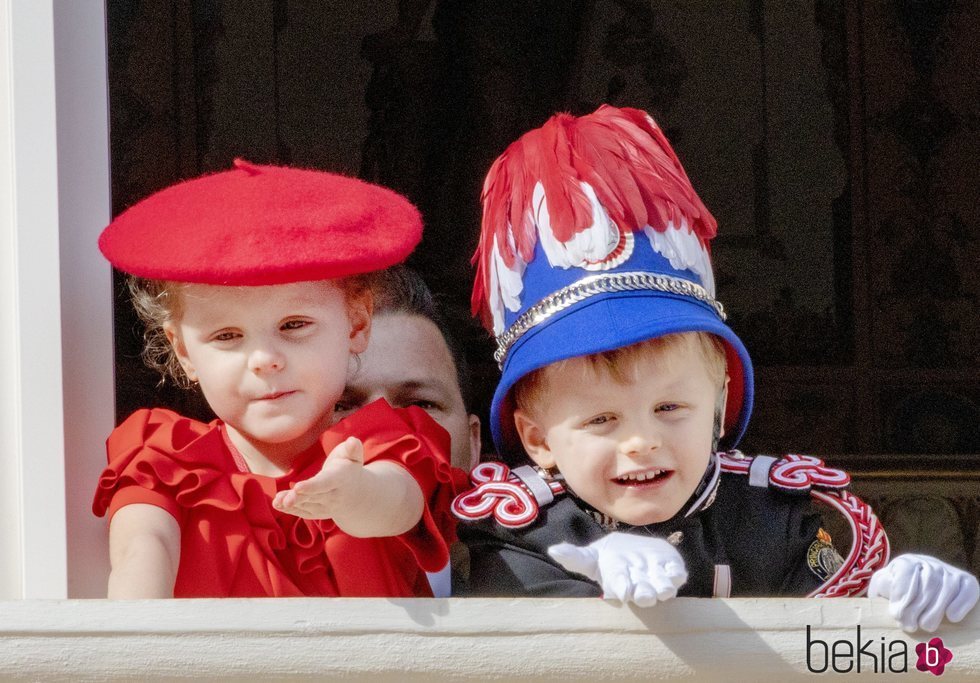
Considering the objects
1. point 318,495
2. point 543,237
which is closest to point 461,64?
point 543,237

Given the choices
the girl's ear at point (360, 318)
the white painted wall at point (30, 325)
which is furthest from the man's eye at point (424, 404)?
the white painted wall at point (30, 325)

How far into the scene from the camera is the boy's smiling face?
147 centimetres

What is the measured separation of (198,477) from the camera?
152 centimetres

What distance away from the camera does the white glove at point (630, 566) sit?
1.26m

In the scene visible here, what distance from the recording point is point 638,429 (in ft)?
4.81

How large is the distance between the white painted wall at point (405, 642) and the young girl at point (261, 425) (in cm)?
18

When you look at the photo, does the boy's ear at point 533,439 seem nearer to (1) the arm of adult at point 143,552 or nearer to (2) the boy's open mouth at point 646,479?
(2) the boy's open mouth at point 646,479

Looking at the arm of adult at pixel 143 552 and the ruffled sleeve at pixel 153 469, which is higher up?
the ruffled sleeve at pixel 153 469

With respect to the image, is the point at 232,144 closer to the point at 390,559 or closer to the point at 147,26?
the point at 147,26

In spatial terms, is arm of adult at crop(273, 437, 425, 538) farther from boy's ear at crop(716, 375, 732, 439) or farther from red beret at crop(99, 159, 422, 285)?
boy's ear at crop(716, 375, 732, 439)

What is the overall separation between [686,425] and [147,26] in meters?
1.46

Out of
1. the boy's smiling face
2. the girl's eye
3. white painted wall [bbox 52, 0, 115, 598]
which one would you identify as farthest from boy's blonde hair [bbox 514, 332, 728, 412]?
white painted wall [bbox 52, 0, 115, 598]

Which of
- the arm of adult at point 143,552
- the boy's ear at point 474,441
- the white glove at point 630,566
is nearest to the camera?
the white glove at point 630,566

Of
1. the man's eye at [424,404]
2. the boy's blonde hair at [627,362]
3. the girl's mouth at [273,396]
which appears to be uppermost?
the boy's blonde hair at [627,362]
